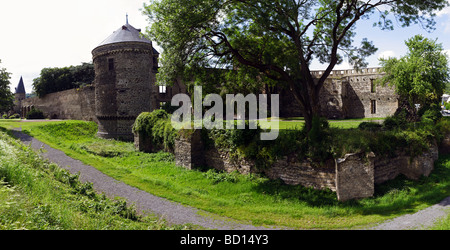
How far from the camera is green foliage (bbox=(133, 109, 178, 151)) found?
1980 centimetres

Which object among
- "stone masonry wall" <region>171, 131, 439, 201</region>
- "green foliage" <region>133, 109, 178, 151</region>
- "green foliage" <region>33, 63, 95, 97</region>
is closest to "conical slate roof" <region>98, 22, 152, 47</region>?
"green foliage" <region>133, 109, 178, 151</region>

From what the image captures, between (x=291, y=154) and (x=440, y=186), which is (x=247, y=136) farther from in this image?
(x=440, y=186)

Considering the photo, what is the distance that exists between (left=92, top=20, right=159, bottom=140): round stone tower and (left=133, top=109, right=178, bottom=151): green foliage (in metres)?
4.90

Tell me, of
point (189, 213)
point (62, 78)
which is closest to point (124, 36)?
point (189, 213)

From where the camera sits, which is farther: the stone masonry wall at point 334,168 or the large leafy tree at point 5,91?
the large leafy tree at point 5,91

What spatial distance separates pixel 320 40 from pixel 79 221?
49.5 ft

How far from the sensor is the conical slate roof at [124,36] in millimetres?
27734

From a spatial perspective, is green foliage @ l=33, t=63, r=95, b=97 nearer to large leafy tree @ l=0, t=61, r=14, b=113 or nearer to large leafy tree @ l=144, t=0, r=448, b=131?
large leafy tree @ l=0, t=61, r=14, b=113

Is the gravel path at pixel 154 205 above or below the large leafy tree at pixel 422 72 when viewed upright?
below

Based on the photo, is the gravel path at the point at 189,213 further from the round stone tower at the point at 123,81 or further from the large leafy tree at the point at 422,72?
the large leafy tree at the point at 422,72

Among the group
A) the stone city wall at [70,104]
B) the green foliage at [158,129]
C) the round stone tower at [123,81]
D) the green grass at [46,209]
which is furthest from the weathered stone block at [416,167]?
the stone city wall at [70,104]

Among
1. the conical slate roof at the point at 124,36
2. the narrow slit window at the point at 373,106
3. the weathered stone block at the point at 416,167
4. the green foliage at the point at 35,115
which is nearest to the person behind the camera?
the weathered stone block at the point at 416,167

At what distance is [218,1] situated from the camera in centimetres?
1320
